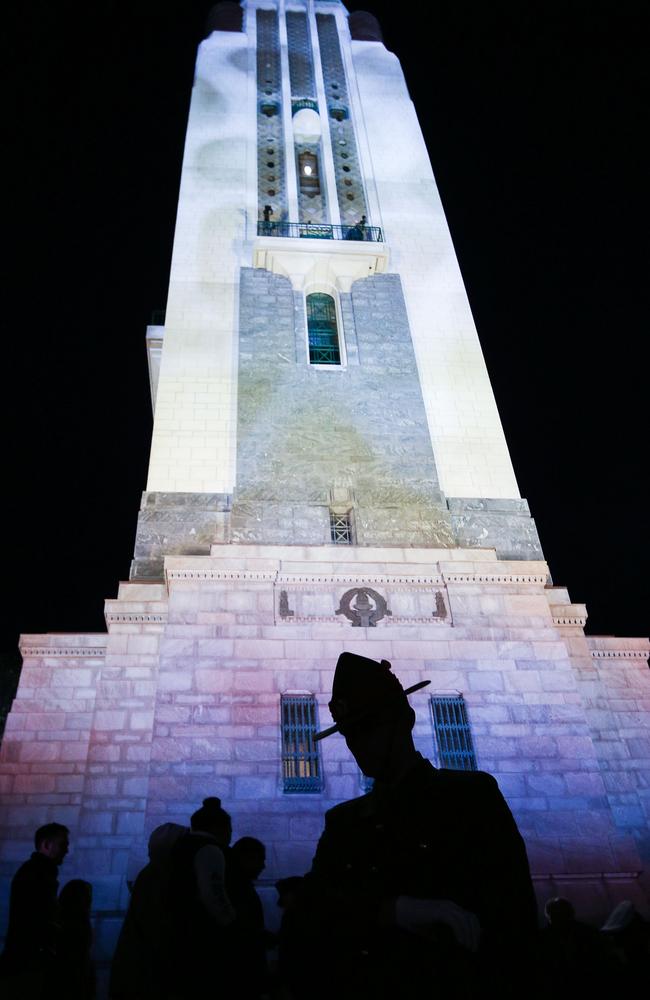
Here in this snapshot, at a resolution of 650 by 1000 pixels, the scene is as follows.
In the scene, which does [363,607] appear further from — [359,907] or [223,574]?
[359,907]

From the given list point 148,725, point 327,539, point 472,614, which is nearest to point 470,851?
point 148,725

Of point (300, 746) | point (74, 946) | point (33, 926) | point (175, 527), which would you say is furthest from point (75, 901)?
point (175, 527)

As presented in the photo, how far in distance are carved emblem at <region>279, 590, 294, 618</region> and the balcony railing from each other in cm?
1018

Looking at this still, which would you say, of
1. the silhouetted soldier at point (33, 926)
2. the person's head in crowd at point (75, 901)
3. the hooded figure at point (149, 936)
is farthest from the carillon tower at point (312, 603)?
the hooded figure at point (149, 936)

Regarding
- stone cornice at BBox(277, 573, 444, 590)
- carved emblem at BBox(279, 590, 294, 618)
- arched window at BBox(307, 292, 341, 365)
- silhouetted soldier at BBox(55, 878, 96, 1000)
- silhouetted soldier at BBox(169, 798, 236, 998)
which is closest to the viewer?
silhouetted soldier at BBox(169, 798, 236, 998)

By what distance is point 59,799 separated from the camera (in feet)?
31.2

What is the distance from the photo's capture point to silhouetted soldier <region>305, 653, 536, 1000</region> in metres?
2.85

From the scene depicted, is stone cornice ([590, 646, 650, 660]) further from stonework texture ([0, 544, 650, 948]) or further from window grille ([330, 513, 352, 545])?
window grille ([330, 513, 352, 545])

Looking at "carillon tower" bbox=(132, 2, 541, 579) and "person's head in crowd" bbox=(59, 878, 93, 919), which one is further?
"carillon tower" bbox=(132, 2, 541, 579)

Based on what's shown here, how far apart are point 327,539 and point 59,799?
5440 millimetres

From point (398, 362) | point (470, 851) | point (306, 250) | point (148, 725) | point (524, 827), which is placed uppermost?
point (306, 250)

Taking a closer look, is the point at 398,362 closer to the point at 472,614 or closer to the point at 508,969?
the point at 472,614

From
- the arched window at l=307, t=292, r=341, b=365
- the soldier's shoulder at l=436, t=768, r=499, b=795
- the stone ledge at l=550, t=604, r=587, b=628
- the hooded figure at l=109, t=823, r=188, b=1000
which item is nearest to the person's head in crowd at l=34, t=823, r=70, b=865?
the hooded figure at l=109, t=823, r=188, b=1000

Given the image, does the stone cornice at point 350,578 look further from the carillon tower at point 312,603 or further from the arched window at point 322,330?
the arched window at point 322,330
